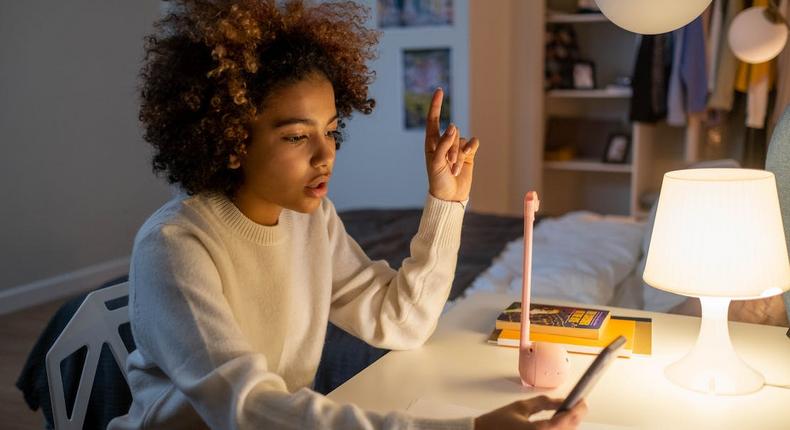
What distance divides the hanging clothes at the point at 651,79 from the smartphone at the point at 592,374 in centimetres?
364

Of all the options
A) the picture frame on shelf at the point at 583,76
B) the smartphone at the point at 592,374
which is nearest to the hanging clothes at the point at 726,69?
the picture frame on shelf at the point at 583,76

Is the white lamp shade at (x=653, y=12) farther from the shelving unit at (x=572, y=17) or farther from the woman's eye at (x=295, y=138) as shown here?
the shelving unit at (x=572, y=17)

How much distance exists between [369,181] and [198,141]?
13.3ft

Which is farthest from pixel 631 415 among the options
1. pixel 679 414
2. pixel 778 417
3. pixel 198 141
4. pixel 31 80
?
pixel 31 80

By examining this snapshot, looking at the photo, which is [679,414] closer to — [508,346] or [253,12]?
[508,346]

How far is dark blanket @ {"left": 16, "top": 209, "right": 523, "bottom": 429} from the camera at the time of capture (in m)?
2.00

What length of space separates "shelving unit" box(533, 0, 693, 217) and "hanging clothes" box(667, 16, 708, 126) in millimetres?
311

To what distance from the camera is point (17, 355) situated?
334 cm

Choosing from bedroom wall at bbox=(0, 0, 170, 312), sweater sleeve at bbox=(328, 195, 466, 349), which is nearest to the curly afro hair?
sweater sleeve at bbox=(328, 195, 466, 349)

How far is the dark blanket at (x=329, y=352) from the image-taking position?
200 cm

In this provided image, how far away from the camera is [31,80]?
4012mm

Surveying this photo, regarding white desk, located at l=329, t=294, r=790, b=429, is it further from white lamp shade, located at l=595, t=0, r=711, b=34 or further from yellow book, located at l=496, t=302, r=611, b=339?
white lamp shade, located at l=595, t=0, r=711, b=34

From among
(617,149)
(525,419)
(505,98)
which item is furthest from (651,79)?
(525,419)

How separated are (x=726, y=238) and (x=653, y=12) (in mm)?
399
